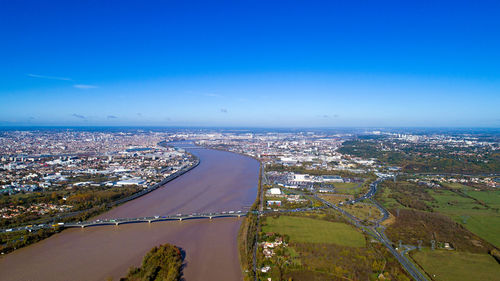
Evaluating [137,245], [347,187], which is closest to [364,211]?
[347,187]

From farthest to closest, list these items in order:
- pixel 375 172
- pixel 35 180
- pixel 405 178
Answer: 1. pixel 375 172
2. pixel 405 178
3. pixel 35 180

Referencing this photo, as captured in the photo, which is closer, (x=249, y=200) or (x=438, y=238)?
(x=438, y=238)

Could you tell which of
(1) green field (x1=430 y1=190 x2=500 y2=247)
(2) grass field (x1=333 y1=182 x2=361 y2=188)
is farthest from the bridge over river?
(1) green field (x1=430 y1=190 x2=500 y2=247)

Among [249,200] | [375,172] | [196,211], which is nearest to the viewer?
[196,211]

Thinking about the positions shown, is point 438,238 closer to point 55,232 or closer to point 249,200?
point 249,200

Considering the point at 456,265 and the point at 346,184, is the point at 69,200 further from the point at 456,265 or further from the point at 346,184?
the point at 346,184

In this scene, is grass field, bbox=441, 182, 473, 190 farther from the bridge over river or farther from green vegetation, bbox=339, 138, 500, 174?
the bridge over river

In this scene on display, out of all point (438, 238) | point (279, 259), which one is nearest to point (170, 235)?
point (279, 259)
